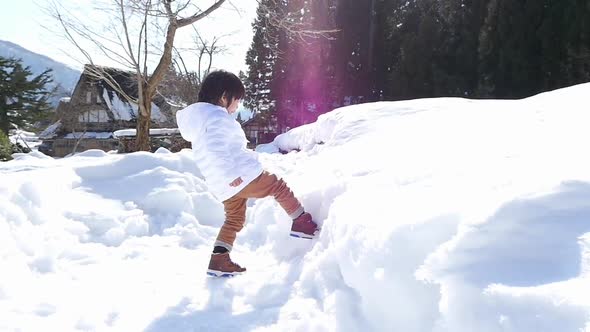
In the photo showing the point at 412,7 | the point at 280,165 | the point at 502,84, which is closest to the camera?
the point at 280,165

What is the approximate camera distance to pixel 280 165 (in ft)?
16.5

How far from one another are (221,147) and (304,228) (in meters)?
0.67

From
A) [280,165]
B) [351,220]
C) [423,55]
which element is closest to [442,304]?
[351,220]

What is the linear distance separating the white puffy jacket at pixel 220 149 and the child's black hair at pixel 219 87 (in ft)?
0.32

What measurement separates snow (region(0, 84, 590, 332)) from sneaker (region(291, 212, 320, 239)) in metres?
0.09

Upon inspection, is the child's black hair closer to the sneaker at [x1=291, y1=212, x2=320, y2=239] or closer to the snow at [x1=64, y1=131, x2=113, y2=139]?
the sneaker at [x1=291, y1=212, x2=320, y2=239]

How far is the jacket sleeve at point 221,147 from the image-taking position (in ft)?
8.04

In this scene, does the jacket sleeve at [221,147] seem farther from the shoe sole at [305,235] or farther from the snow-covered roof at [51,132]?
the snow-covered roof at [51,132]

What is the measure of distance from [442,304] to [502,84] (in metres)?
13.7

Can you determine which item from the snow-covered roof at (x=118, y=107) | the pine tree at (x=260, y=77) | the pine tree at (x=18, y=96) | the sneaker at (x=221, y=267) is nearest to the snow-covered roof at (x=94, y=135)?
the snow-covered roof at (x=118, y=107)

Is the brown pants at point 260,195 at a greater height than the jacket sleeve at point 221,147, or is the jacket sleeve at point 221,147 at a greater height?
the jacket sleeve at point 221,147

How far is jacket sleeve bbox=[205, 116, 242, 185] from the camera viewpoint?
2.45m

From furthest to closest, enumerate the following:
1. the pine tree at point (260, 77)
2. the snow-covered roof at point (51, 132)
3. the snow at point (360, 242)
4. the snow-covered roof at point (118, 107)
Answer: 1. the pine tree at point (260, 77)
2. the snow-covered roof at point (118, 107)
3. the snow-covered roof at point (51, 132)
4. the snow at point (360, 242)

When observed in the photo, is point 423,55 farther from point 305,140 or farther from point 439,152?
point 439,152
